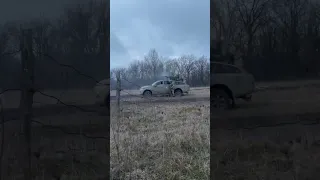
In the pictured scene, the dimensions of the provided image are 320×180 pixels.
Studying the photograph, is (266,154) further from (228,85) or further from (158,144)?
(158,144)

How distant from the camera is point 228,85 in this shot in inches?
111

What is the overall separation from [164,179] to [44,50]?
2170 mm

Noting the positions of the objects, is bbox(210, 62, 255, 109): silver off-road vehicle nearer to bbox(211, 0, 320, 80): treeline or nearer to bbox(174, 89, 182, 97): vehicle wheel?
bbox(211, 0, 320, 80): treeline

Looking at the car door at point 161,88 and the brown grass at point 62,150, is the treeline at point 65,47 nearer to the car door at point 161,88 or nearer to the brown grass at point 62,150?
the brown grass at point 62,150

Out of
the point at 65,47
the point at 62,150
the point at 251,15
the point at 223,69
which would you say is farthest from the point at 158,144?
the point at 251,15

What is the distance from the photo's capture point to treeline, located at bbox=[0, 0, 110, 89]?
2727 mm

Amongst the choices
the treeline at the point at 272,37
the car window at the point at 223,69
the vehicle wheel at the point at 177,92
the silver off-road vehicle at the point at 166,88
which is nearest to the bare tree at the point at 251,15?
the treeline at the point at 272,37

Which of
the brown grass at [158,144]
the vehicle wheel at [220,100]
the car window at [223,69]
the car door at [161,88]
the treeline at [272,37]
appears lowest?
the brown grass at [158,144]

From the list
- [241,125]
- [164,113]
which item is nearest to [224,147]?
[241,125]

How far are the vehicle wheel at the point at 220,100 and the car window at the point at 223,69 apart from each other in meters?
0.16

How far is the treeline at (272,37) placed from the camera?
2812mm

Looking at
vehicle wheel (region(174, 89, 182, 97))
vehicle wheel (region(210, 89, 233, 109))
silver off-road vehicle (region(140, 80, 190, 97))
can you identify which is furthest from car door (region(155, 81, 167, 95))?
vehicle wheel (region(210, 89, 233, 109))

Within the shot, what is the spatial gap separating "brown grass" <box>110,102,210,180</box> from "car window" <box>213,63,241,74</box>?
170cm

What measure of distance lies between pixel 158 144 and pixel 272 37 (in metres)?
2.66
